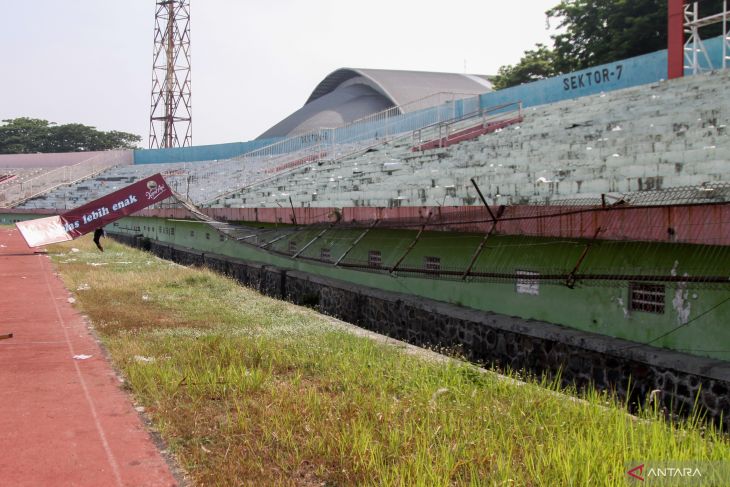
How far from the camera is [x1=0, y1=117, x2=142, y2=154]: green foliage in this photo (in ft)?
251

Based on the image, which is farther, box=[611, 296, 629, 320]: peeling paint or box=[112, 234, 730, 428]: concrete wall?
box=[611, 296, 629, 320]: peeling paint

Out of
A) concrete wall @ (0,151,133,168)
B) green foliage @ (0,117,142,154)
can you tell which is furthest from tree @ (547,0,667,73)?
green foliage @ (0,117,142,154)

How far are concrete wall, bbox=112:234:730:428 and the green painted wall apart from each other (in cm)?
29

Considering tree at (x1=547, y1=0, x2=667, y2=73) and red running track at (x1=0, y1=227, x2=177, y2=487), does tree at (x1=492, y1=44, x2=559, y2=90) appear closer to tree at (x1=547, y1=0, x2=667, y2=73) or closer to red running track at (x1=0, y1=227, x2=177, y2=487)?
tree at (x1=547, y1=0, x2=667, y2=73)

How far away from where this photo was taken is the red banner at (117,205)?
21453 millimetres

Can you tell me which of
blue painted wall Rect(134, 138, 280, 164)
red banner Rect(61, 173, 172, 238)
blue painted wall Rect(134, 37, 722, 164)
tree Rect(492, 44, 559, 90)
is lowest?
red banner Rect(61, 173, 172, 238)

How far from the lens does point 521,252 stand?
373 inches

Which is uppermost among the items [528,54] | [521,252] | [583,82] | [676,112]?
[528,54]

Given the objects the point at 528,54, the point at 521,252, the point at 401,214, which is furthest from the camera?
the point at 528,54

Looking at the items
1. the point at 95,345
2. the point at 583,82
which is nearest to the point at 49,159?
the point at 583,82

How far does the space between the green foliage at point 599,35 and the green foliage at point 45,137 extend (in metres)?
59.8

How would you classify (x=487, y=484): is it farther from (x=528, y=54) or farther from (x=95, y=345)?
(x=528, y=54)

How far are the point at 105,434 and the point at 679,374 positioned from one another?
5596mm

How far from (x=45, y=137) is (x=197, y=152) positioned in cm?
3736
